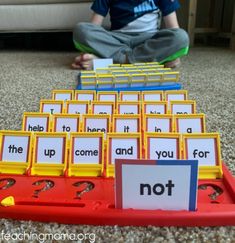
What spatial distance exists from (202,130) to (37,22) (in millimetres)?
1293

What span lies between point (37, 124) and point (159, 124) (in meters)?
0.17

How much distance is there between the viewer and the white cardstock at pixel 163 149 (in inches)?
16.3

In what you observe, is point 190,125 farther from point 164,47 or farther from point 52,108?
point 164,47

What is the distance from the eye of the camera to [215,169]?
16.3 inches

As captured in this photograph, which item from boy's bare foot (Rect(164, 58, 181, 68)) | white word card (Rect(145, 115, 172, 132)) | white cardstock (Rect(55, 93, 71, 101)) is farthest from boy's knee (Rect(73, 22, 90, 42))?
white word card (Rect(145, 115, 172, 132))

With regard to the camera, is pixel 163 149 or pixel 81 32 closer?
pixel 163 149

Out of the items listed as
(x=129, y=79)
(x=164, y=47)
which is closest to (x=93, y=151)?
(x=129, y=79)

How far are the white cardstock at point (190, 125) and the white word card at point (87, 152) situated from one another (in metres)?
0.12

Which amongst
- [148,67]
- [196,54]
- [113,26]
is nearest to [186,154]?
[148,67]

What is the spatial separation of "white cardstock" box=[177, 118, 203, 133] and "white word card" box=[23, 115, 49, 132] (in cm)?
19

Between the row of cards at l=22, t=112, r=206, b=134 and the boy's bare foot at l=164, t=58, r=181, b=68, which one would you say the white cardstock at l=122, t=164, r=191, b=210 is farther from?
the boy's bare foot at l=164, t=58, r=181, b=68

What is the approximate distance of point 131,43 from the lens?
4.50ft

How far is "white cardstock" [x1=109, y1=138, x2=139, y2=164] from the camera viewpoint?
1.37ft

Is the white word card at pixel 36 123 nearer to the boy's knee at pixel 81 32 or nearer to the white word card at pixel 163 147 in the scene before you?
the white word card at pixel 163 147
